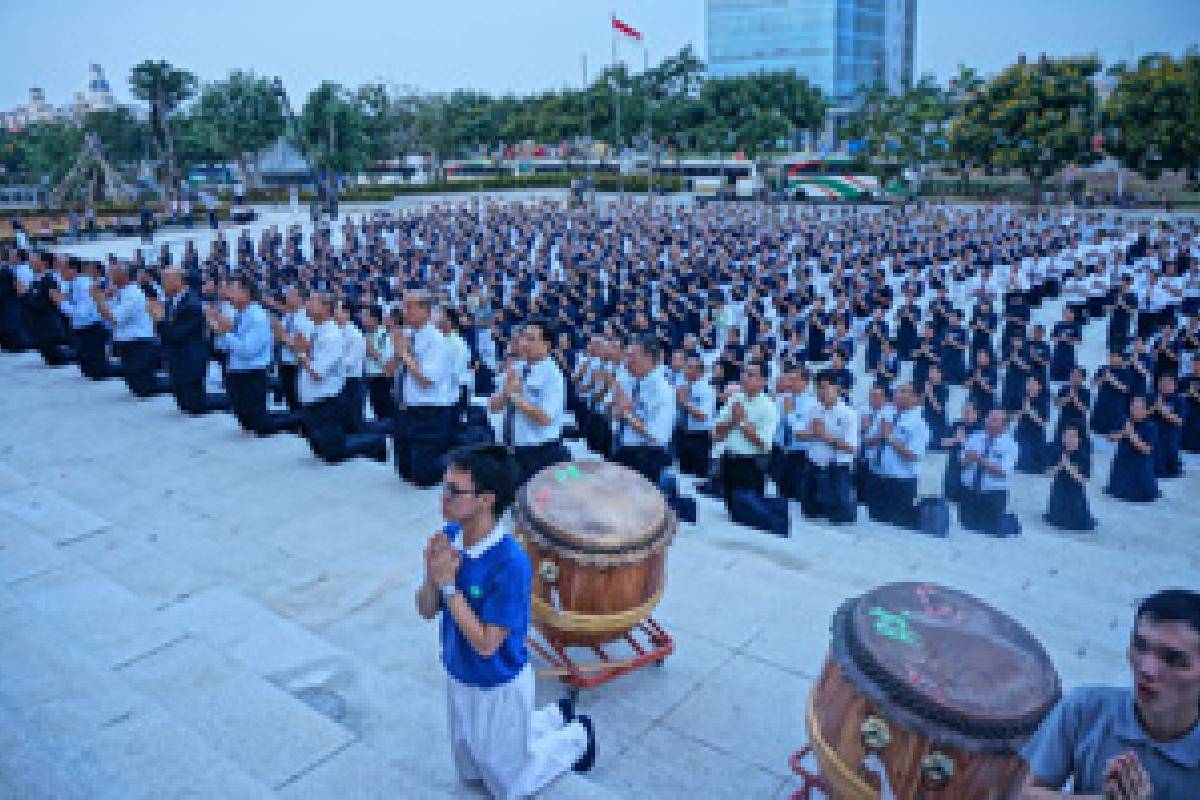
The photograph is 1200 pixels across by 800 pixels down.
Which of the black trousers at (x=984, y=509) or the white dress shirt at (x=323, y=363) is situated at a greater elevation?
the white dress shirt at (x=323, y=363)

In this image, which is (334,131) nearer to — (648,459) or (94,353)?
(94,353)

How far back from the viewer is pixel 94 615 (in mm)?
4016

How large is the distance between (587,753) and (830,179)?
55049 mm

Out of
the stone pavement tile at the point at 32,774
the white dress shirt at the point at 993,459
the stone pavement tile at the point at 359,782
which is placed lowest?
the white dress shirt at the point at 993,459

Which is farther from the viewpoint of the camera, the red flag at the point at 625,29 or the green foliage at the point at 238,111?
the green foliage at the point at 238,111

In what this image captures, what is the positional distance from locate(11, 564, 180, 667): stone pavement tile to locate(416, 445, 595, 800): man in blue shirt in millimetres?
1832

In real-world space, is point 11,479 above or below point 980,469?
above

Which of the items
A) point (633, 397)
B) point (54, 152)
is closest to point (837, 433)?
point (633, 397)

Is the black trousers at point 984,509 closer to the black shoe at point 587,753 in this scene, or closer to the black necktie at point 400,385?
the black necktie at point 400,385

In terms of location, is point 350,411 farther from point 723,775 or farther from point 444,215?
point 444,215

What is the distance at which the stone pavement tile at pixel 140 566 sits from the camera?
476 cm

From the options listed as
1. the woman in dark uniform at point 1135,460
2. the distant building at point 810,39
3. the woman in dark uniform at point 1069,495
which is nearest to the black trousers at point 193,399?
the woman in dark uniform at point 1069,495

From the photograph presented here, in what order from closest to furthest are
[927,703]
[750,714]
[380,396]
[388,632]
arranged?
1. [927,703]
2. [750,714]
3. [388,632]
4. [380,396]

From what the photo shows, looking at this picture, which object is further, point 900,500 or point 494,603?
point 900,500
